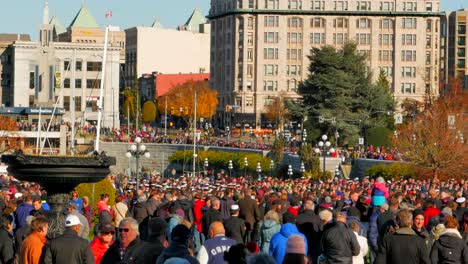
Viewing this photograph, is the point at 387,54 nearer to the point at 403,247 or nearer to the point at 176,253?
the point at 403,247

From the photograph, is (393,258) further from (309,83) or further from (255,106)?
(255,106)

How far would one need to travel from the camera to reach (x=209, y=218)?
26062 mm

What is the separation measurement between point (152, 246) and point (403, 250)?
3.46 meters

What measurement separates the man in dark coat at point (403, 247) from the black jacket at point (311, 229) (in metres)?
5.30

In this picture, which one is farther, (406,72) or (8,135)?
(406,72)

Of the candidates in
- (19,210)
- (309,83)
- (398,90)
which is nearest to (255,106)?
(398,90)

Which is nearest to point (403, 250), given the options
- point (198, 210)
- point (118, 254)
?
point (118, 254)

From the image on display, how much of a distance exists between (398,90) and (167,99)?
27455 millimetres

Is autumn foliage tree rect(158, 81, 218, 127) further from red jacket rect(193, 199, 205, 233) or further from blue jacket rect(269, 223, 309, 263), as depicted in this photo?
blue jacket rect(269, 223, 309, 263)

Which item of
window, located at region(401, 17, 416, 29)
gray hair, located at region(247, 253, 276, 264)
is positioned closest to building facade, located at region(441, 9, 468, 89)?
window, located at region(401, 17, 416, 29)

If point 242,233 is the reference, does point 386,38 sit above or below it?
above

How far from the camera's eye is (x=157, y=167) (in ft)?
390

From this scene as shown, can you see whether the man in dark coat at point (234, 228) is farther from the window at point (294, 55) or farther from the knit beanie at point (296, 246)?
the window at point (294, 55)

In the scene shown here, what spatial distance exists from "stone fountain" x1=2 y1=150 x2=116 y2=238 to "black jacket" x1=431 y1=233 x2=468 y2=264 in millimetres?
5231
